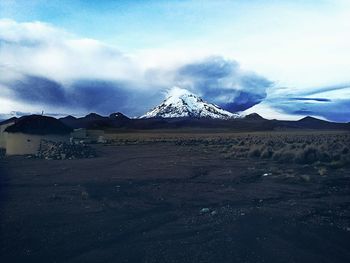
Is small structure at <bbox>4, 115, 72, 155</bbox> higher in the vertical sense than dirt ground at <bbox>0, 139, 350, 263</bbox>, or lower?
higher

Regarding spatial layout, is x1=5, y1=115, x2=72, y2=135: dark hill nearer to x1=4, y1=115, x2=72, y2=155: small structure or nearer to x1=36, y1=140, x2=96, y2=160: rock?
x1=4, y1=115, x2=72, y2=155: small structure

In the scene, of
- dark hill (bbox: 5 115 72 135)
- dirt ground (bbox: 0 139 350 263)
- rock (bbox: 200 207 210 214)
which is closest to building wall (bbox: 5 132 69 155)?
dark hill (bbox: 5 115 72 135)

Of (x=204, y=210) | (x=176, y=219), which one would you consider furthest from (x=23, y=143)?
(x=176, y=219)

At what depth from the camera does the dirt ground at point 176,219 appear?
966cm

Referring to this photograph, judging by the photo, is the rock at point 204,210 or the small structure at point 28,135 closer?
the rock at point 204,210

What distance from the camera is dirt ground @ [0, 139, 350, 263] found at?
9.66 meters

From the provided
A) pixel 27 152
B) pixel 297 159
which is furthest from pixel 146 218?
pixel 27 152

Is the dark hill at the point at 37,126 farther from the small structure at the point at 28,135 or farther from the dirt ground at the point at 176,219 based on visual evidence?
the dirt ground at the point at 176,219

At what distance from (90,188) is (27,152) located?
2771 centimetres

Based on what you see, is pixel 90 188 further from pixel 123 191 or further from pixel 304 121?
pixel 304 121

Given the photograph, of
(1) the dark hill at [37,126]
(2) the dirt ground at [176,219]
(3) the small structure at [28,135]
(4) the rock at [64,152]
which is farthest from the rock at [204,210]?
(1) the dark hill at [37,126]

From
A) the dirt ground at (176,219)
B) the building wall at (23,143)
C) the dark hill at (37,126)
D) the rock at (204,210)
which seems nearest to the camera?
the dirt ground at (176,219)

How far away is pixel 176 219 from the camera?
496 inches

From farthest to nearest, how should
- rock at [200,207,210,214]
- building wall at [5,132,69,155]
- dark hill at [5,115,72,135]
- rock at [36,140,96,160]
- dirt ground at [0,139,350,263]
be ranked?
dark hill at [5,115,72,135]
building wall at [5,132,69,155]
rock at [36,140,96,160]
rock at [200,207,210,214]
dirt ground at [0,139,350,263]
